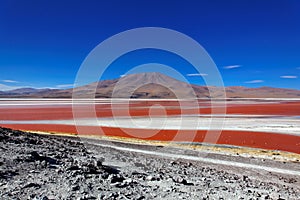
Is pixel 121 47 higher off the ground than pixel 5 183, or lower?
higher

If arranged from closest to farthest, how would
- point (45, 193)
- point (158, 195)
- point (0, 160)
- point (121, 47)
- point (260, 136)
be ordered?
point (45, 193)
point (158, 195)
point (0, 160)
point (121, 47)
point (260, 136)

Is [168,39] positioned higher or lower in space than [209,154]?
higher

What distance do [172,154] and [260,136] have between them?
13.0 meters

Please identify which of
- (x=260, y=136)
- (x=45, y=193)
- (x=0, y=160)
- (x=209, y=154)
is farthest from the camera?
(x=260, y=136)

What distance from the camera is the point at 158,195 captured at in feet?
22.7

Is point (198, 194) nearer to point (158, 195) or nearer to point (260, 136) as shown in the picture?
point (158, 195)

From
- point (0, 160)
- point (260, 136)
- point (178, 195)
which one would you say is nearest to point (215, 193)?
point (178, 195)

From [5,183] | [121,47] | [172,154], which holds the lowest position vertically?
[172,154]

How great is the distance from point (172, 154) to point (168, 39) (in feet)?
26.7

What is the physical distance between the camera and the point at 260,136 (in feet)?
88.2

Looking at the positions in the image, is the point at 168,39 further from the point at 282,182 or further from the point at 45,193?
the point at 45,193

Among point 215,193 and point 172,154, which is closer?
point 215,193

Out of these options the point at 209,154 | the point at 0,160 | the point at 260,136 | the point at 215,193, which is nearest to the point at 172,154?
the point at 209,154

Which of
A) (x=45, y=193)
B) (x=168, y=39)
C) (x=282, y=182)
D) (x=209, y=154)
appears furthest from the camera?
(x=168, y=39)
